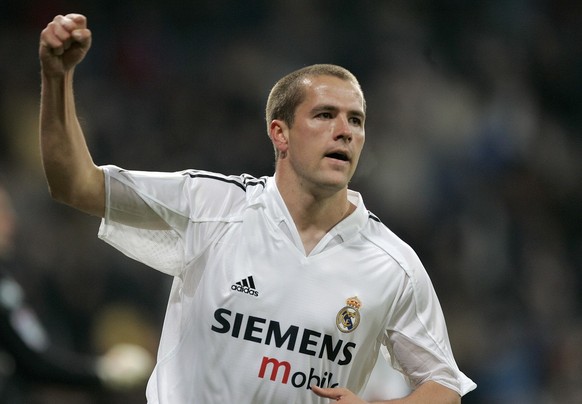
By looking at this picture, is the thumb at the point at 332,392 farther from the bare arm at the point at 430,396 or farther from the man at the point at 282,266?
the bare arm at the point at 430,396

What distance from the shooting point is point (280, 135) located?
13.3ft

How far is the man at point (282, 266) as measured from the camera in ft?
11.7

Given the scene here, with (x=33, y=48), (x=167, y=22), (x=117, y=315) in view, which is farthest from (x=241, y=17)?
(x=117, y=315)

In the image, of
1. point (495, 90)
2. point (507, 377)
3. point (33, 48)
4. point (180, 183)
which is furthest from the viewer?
point (495, 90)

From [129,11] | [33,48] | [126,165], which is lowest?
[126,165]

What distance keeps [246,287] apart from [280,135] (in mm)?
730

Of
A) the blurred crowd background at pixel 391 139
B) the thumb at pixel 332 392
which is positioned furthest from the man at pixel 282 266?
the blurred crowd background at pixel 391 139

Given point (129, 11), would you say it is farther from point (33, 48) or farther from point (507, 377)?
point (507, 377)

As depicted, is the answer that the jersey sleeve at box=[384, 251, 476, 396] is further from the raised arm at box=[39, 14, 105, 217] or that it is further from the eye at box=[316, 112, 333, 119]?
the raised arm at box=[39, 14, 105, 217]

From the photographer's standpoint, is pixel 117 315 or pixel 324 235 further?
pixel 117 315

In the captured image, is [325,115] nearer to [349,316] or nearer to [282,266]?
[282,266]

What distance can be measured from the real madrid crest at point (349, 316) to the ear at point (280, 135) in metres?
0.71

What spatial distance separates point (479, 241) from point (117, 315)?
3.46 metres

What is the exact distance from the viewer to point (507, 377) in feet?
28.2
